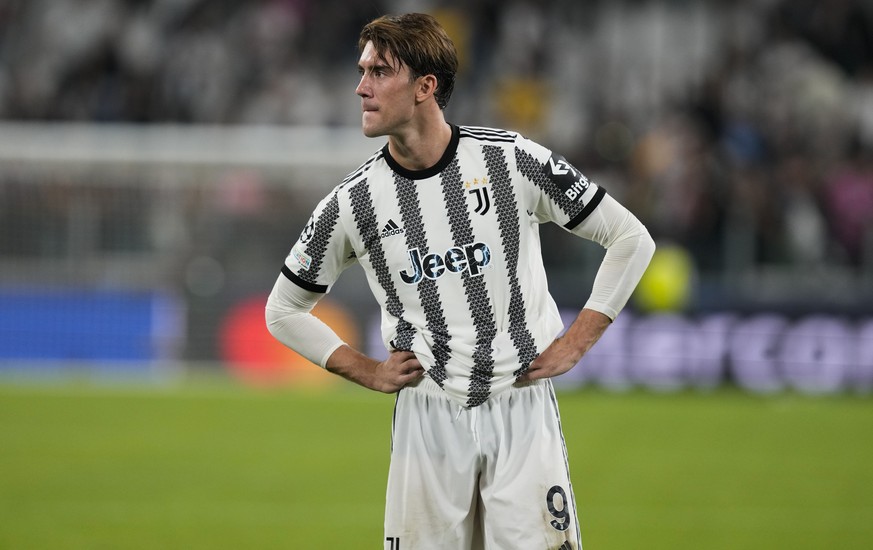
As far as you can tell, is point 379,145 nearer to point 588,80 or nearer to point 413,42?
point 588,80

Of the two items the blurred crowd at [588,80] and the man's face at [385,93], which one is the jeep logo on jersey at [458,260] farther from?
the blurred crowd at [588,80]

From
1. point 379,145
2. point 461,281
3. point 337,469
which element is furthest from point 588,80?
point 461,281

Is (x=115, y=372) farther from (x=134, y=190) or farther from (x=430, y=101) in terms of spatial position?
(x=430, y=101)

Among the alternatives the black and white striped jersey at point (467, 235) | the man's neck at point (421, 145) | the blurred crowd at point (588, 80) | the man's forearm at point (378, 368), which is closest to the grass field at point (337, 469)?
the blurred crowd at point (588, 80)

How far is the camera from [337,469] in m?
11.3

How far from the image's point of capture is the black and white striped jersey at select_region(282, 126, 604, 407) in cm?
461

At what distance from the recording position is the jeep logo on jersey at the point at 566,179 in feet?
15.1

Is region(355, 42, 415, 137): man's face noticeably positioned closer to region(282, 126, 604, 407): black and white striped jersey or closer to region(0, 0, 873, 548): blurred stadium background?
Answer: region(282, 126, 604, 407): black and white striped jersey

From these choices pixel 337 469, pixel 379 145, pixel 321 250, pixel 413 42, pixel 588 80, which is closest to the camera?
pixel 413 42

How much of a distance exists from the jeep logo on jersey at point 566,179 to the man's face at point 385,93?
1.69 ft

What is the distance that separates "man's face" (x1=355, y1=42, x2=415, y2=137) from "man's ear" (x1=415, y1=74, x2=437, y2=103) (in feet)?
0.07

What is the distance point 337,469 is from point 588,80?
11219mm

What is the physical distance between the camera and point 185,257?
1741 centimetres

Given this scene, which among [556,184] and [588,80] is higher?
[588,80]
